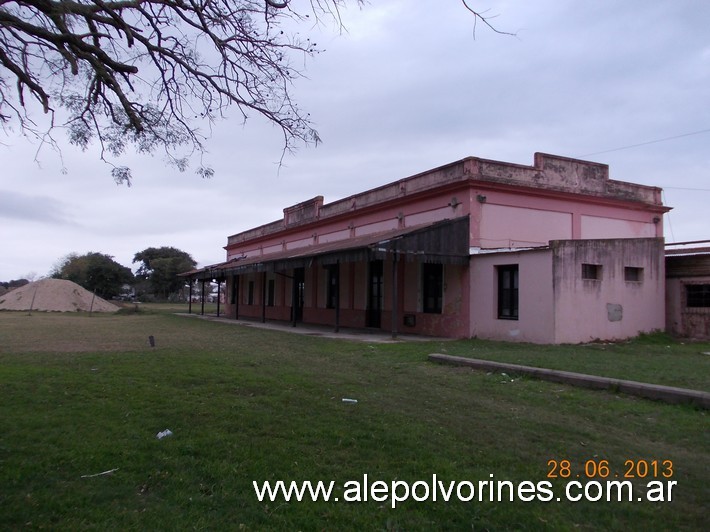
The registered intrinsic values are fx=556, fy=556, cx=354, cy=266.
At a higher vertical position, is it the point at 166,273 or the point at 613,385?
the point at 166,273

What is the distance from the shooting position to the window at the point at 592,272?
15812 mm

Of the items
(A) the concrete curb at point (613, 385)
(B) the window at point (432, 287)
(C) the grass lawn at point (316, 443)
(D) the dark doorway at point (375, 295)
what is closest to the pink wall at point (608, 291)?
(B) the window at point (432, 287)

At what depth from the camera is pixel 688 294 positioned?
57.0ft

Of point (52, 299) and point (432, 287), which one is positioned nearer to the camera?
point (432, 287)

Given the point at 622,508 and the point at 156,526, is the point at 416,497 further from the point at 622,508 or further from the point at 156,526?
the point at 156,526

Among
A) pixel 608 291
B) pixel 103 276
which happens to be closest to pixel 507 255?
pixel 608 291

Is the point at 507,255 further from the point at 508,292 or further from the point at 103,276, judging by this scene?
the point at 103,276

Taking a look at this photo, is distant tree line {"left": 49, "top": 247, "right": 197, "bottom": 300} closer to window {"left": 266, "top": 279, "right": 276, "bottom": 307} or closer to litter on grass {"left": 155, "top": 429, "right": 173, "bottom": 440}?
window {"left": 266, "top": 279, "right": 276, "bottom": 307}

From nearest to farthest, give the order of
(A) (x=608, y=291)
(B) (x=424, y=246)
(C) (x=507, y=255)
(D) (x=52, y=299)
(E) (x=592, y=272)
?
(E) (x=592, y=272), (A) (x=608, y=291), (C) (x=507, y=255), (B) (x=424, y=246), (D) (x=52, y=299)

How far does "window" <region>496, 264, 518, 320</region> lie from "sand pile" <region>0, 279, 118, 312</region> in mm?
37678

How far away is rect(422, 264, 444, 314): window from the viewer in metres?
19.3

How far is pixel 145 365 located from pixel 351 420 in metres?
5.56

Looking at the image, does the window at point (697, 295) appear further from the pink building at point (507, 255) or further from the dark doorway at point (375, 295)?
the dark doorway at point (375, 295)

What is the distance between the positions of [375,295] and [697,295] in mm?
11477
